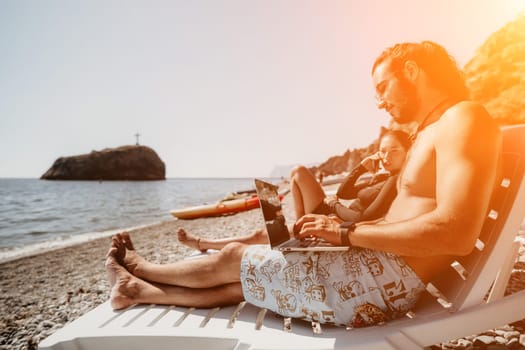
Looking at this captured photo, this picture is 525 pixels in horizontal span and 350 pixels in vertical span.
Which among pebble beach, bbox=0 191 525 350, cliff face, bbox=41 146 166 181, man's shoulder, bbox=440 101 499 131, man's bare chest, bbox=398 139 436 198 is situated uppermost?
cliff face, bbox=41 146 166 181

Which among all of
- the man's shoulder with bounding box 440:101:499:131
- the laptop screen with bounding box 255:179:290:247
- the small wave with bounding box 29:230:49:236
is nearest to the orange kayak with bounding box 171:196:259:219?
the small wave with bounding box 29:230:49:236

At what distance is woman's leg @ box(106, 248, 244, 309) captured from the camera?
2.15 m

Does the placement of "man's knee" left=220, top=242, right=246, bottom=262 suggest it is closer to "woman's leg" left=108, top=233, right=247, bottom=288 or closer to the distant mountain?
"woman's leg" left=108, top=233, right=247, bottom=288

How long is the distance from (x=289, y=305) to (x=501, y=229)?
121 cm

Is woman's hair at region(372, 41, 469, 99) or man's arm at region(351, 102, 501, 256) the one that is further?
woman's hair at region(372, 41, 469, 99)

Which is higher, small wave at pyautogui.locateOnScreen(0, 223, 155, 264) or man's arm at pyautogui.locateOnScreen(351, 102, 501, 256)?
man's arm at pyautogui.locateOnScreen(351, 102, 501, 256)

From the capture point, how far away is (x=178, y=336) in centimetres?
171

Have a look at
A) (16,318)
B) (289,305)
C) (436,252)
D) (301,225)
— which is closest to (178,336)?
(289,305)

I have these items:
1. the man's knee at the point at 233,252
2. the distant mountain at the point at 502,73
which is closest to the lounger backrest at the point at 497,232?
the man's knee at the point at 233,252

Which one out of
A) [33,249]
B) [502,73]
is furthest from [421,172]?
[502,73]

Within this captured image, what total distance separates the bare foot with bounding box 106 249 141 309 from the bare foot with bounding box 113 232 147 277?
0.19 ft

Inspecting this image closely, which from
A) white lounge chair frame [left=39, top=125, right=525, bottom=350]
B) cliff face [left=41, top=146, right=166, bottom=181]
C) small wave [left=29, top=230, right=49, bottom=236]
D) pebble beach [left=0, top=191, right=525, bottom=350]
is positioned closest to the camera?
white lounge chair frame [left=39, top=125, right=525, bottom=350]

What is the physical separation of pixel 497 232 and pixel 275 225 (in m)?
1.25

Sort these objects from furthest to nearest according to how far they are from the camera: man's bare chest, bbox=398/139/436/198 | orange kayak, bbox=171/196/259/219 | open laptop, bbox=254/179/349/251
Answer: orange kayak, bbox=171/196/259/219 < open laptop, bbox=254/179/349/251 < man's bare chest, bbox=398/139/436/198
